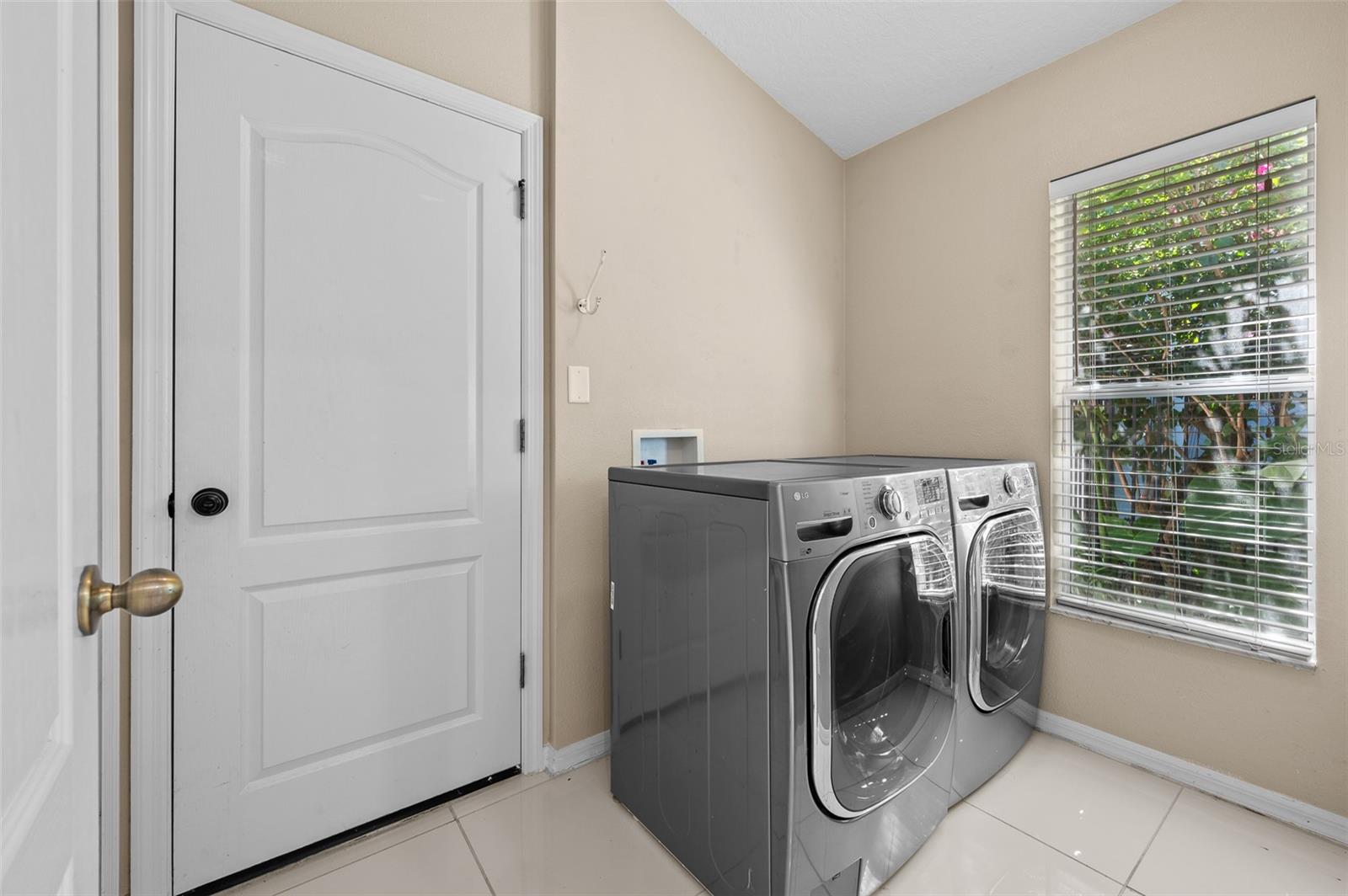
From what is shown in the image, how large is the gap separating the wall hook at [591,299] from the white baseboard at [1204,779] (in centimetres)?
218

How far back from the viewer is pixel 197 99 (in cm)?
135

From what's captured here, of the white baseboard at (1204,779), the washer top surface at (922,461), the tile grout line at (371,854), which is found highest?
the washer top surface at (922,461)

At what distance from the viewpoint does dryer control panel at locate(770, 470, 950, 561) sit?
125cm

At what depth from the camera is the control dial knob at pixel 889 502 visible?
142 cm

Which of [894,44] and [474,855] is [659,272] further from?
[474,855]

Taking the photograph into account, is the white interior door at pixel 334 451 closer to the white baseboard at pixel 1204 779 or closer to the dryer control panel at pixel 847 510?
the dryer control panel at pixel 847 510

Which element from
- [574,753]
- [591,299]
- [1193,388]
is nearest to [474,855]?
[574,753]

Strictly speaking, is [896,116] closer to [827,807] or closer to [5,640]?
[827,807]

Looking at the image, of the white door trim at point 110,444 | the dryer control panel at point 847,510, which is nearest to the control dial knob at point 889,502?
the dryer control panel at point 847,510

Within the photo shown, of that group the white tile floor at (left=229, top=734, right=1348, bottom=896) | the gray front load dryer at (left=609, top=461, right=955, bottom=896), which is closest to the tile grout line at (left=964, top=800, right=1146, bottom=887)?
the white tile floor at (left=229, top=734, right=1348, bottom=896)

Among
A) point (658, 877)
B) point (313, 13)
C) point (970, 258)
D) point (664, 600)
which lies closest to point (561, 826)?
point (658, 877)

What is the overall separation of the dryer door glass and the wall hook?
1.37 meters

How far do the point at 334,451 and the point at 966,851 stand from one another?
1989 mm

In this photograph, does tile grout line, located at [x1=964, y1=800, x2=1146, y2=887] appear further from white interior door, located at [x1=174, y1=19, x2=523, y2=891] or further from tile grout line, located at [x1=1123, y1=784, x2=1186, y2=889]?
white interior door, located at [x1=174, y1=19, x2=523, y2=891]
